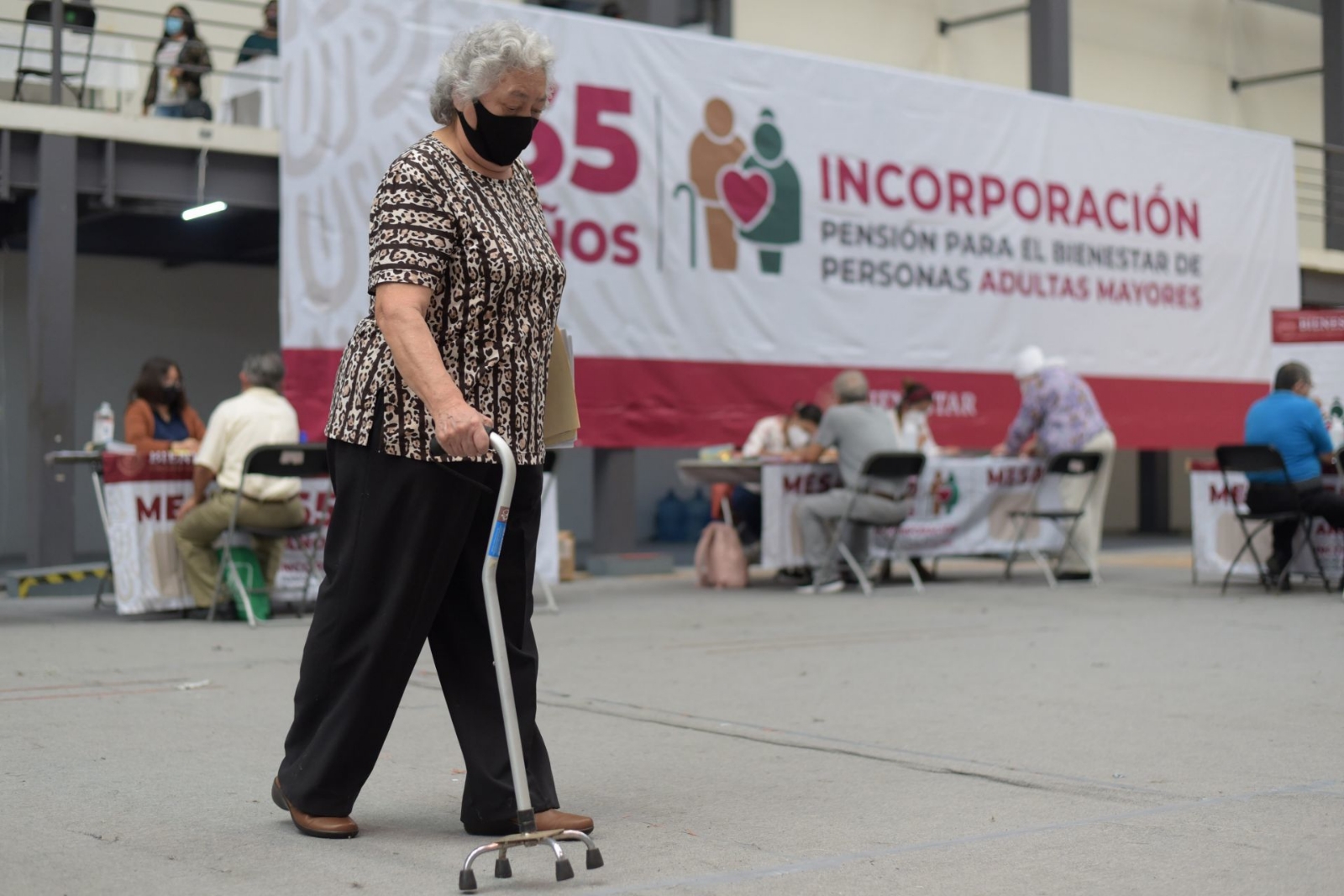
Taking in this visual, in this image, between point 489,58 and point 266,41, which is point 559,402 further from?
point 266,41

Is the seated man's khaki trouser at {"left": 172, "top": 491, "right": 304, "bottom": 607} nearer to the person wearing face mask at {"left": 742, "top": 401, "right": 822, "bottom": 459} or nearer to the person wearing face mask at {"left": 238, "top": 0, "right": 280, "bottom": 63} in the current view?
the person wearing face mask at {"left": 742, "top": 401, "right": 822, "bottom": 459}

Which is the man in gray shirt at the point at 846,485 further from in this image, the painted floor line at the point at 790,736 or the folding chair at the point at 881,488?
the painted floor line at the point at 790,736

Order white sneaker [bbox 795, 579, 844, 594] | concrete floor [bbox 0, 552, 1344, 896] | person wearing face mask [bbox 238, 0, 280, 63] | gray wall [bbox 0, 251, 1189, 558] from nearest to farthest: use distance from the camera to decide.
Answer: concrete floor [bbox 0, 552, 1344, 896], white sneaker [bbox 795, 579, 844, 594], person wearing face mask [bbox 238, 0, 280, 63], gray wall [bbox 0, 251, 1189, 558]

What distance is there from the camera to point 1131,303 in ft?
53.1

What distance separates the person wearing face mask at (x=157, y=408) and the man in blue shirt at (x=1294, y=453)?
267 inches

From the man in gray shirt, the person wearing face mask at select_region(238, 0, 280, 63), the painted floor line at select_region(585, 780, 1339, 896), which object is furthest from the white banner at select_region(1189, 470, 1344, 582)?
the person wearing face mask at select_region(238, 0, 280, 63)

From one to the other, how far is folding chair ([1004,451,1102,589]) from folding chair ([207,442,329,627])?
5.17 m

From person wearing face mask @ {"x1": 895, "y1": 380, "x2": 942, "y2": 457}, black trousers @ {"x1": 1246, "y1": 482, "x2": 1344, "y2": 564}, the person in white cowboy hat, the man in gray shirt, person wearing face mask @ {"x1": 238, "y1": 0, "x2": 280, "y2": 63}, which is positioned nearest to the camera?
black trousers @ {"x1": 1246, "y1": 482, "x2": 1344, "y2": 564}

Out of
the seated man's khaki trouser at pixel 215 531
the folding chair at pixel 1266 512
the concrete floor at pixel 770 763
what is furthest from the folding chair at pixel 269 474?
the folding chair at pixel 1266 512

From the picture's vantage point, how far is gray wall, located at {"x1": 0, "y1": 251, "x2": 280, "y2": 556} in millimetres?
15242

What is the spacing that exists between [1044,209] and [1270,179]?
3.73 m

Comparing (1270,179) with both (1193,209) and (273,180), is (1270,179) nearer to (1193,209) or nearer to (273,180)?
(1193,209)

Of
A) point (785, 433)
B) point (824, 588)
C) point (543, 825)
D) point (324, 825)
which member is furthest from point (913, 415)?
point (324, 825)

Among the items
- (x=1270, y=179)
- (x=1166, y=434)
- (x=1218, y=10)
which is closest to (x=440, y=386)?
(x=1166, y=434)
